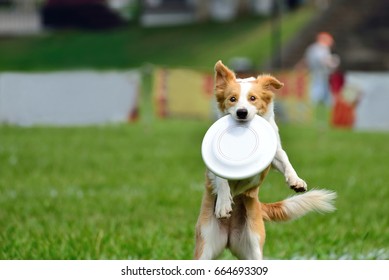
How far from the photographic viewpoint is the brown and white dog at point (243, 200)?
9.46 ft

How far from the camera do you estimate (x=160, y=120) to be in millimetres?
20281

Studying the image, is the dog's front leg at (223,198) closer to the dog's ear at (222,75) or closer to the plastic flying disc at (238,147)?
the plastic flying disc at (238,147)

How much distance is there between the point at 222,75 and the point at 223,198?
0.38m

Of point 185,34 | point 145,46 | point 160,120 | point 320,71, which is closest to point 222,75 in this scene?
point 160,120

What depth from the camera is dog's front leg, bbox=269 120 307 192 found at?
9.23ft

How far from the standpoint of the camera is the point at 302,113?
1953 centimetres

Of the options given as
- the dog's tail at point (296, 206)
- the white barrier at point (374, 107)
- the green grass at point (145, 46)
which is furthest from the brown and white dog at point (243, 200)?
the green grass at point (145, 46)

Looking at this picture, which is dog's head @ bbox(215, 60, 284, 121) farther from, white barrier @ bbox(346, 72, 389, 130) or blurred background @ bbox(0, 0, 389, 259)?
white barrier @ bbox(346, 72, 389, 130)

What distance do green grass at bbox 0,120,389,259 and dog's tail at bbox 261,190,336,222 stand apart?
0.22 m

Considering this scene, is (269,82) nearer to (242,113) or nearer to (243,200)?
(242,113)

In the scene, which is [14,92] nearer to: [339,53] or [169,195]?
[169,195]
